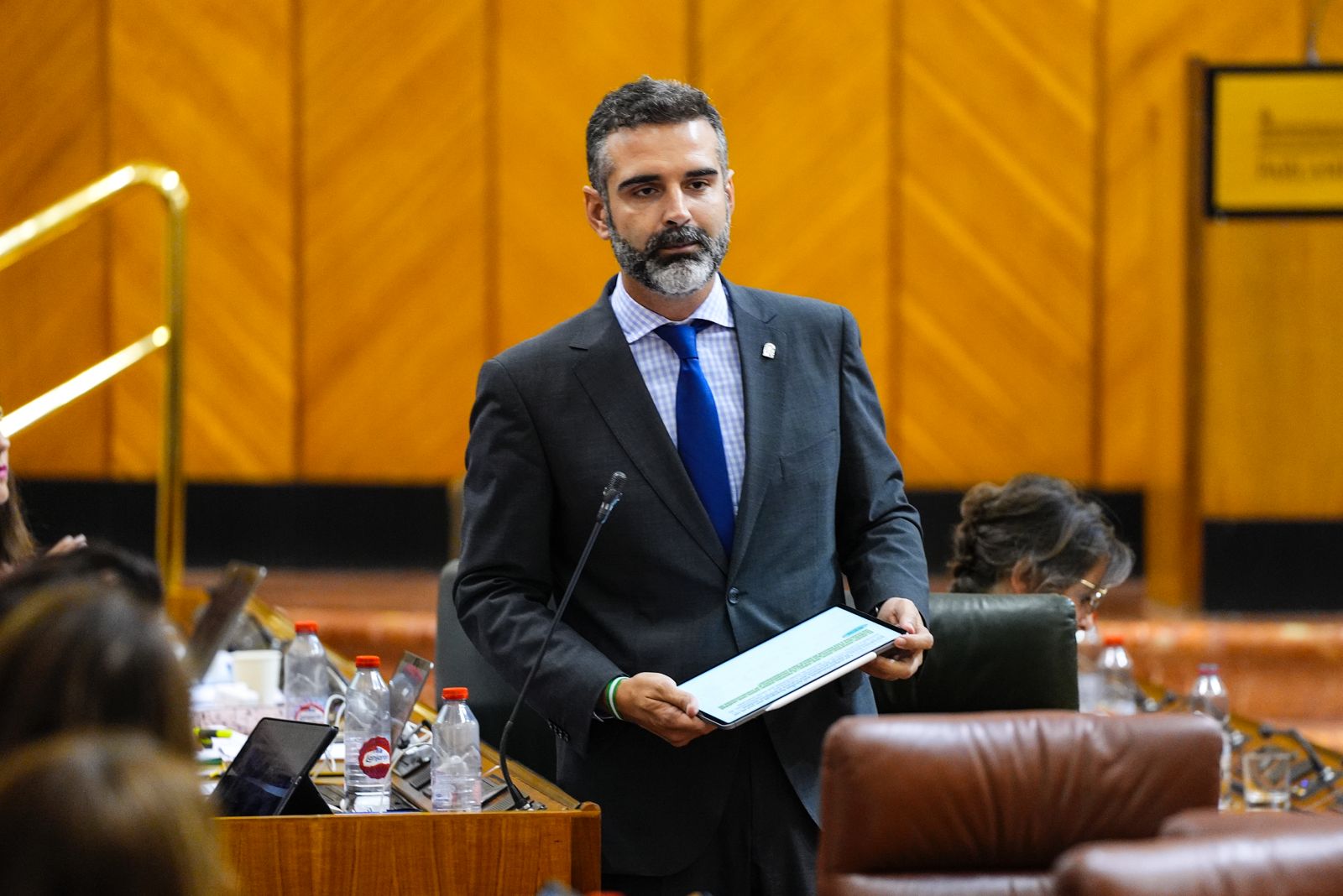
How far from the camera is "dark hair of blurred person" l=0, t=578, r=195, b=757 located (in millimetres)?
1103

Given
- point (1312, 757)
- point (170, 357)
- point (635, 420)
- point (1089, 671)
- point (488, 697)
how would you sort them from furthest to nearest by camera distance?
point (170, 357) < point (1089, 671) < point (1312, 757) < point (488, 697) < point (635, 420)

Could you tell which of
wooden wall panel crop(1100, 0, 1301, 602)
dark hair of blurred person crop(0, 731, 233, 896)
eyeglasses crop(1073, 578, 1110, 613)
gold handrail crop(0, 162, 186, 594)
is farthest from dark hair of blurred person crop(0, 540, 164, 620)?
wooden wall panel crop(1100, 0, 1301, 602)

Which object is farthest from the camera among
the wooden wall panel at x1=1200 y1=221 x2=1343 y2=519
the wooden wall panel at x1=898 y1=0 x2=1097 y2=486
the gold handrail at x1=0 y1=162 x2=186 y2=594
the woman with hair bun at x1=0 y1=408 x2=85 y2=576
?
the wooden wall panel at x1=898 y1=0 x2=1097 y2=486

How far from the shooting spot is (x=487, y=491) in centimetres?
210

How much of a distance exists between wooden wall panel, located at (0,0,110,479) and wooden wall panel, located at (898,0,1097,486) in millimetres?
3290

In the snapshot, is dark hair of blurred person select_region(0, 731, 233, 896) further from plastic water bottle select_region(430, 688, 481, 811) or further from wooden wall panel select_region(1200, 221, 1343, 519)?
wooden wall panel select_region(1200, 221, 1343, 519)

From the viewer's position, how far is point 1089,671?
12.3ft

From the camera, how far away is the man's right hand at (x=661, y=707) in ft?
6.15

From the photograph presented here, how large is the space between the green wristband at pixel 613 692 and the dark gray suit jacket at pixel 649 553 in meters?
0.04

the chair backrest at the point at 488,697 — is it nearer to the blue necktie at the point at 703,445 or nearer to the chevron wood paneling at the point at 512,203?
the blue necktie at the point at 703,445

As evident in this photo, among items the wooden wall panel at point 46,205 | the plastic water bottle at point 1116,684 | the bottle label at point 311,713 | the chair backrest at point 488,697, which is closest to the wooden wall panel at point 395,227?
the wooden wall panel at point 46,205

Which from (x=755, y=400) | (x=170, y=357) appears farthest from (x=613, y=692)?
(x=170, y=357)

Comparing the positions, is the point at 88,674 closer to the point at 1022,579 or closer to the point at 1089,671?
the point at 1022,579

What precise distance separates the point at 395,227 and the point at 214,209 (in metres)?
0.73
